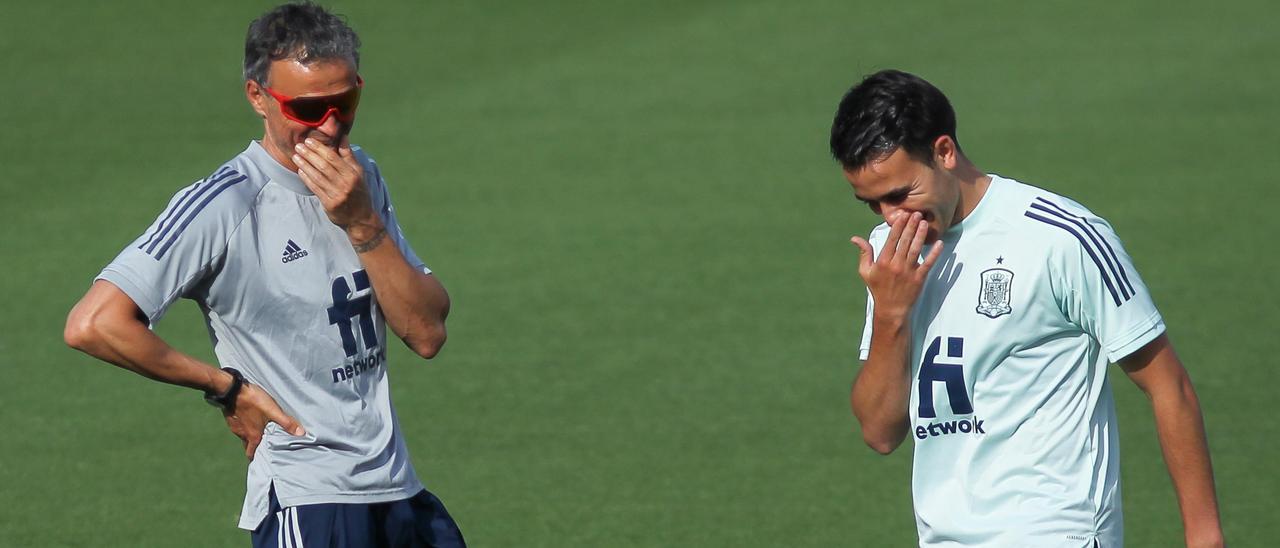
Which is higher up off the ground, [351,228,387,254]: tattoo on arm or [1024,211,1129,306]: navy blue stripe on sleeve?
[351,228,387,254]: tattoo on arm

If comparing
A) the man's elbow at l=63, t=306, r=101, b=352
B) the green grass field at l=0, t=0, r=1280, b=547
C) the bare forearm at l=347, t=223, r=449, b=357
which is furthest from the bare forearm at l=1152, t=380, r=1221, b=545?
the green grass field at l=0, t=0, r=1280, b=547

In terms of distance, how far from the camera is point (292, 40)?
4043mm

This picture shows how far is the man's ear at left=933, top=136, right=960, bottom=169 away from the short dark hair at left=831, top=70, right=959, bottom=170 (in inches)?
0.5

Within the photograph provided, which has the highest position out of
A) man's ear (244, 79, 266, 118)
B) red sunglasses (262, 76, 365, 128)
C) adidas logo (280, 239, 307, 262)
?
man's ear (244, 79, 266, 118)

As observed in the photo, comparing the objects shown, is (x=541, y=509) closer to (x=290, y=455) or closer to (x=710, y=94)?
(x=290, y=455)

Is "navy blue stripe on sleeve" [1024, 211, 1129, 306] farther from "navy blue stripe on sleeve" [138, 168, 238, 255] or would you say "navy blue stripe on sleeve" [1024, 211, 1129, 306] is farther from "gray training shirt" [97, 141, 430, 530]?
"navy blue stripe on sleeve" [138, 168, 238, 255]

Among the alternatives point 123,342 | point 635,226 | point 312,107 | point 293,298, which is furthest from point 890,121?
point 635,226

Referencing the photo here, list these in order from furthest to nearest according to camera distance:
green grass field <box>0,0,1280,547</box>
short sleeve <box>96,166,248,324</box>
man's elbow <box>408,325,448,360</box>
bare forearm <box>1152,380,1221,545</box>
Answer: green grass field <box>0,0,1280,547</box>, man's elbow <box>408,325,448,360</box>, short sleeve <box>96,166,248,324</box>, bare forearm <box>1152,380,1221,545</box>

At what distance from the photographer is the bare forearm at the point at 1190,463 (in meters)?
3.67

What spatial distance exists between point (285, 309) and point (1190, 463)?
2.17m

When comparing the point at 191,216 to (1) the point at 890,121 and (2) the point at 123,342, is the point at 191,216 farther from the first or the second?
(1) the point at 890,121

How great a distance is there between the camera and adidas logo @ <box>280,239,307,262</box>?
159 inches

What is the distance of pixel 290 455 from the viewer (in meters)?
4.14

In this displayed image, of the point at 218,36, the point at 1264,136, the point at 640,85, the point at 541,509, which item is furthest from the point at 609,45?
the point at 541,509
